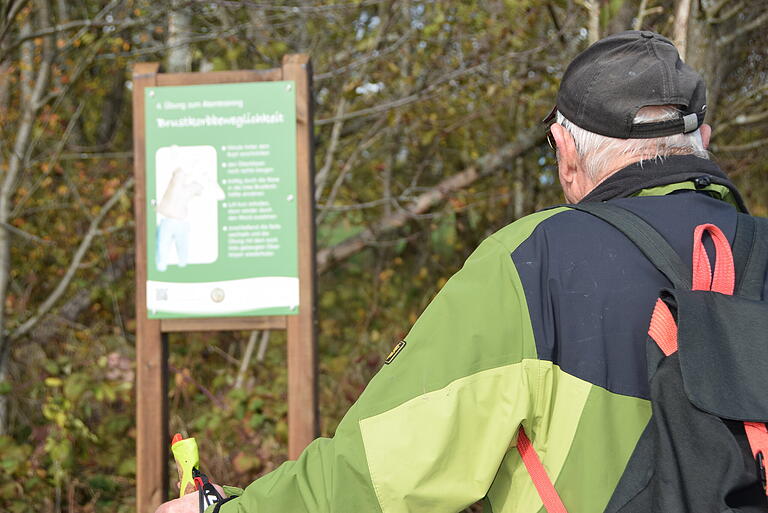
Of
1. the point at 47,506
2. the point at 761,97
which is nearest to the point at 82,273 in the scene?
the point at 47,506

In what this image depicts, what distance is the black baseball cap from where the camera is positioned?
1488 millimetres

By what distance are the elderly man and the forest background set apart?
9.57ft

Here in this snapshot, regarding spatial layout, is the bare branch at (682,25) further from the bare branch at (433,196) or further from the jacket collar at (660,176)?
the jacket collar at (660,176)

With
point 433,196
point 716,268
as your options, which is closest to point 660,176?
point 716,268

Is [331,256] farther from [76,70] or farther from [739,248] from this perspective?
[739,248]

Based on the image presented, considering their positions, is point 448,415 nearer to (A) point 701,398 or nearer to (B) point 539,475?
(B) point 539,475

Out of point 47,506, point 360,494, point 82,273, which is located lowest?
point 47,506

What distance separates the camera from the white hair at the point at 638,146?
59.2 inches

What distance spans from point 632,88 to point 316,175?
4.77 metres

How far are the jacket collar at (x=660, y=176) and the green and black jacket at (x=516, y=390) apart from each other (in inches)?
4.5

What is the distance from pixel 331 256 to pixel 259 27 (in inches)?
71.3

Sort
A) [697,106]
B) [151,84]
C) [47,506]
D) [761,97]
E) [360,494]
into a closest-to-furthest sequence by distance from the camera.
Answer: [360,494]
[697,106]
[151,84]
[47,506]
[761,97]

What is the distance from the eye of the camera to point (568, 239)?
137 cm

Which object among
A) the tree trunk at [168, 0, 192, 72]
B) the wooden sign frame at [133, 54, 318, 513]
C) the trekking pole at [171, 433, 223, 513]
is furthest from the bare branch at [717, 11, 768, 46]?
the trekking pole at [171, 433, 223, 513]
